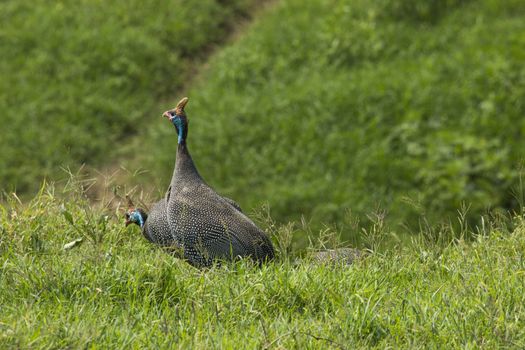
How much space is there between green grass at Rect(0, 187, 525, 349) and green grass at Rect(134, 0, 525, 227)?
15.0 feet

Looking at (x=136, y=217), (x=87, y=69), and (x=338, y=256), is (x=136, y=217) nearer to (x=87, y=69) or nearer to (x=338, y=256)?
(x=338, y=256)

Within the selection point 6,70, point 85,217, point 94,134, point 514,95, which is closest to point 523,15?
point 514,95

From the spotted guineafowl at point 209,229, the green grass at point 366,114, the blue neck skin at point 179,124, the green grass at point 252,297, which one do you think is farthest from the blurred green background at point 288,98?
the green grass at point 252,297

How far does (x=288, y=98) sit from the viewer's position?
11.7 meters

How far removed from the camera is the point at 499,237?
17.2 feet

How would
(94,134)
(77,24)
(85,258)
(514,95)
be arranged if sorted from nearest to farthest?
(85,258) < (514,95) < (94,134) < (77,24)

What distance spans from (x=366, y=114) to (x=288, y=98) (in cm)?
104

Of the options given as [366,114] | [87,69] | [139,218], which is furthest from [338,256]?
[87,69]

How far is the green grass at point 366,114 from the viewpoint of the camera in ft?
33.9

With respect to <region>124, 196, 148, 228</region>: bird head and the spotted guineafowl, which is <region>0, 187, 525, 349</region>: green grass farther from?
<region>124, 196, 148, 228</region>: bird head

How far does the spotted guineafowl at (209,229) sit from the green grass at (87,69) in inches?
216

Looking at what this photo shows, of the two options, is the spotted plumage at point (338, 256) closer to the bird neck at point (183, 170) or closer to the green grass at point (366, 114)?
the bird neck at point (183, 170)

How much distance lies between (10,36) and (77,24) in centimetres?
96

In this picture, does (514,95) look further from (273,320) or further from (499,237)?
(273,320)
